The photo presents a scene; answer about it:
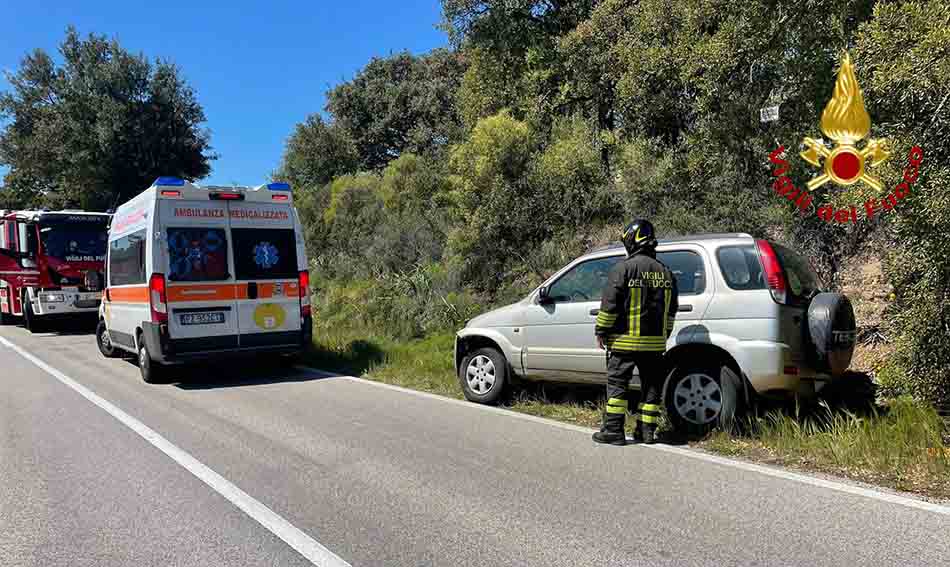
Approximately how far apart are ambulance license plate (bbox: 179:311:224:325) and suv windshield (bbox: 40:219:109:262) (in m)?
9.56

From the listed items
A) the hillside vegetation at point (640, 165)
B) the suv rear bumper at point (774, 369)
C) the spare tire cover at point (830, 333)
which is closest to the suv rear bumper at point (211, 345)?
the hillside vegetation at point (640, 165)

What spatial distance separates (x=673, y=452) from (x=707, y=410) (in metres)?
0.62

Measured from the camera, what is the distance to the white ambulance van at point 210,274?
9.12 metres

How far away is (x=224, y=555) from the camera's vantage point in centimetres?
380

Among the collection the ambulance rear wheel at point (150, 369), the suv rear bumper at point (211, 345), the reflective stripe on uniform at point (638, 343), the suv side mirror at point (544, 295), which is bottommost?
→ the ambulance rear wheel at point (150, 369)

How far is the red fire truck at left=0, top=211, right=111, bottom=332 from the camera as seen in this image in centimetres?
1695

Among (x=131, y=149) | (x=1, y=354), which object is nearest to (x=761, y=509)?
(x=1, y=354)

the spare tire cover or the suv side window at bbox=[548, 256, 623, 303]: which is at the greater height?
the suv side window at bbox=[548, 256, 623, 303]

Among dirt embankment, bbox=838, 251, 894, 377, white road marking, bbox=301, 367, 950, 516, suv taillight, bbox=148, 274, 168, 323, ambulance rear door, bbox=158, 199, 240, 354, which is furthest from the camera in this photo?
ambulance rear door, bbox=158, 199, 240, 354

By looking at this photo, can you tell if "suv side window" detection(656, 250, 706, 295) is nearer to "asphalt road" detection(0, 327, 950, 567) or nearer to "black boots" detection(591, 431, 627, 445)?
"black boots" detection(591, 431, 627, 445)

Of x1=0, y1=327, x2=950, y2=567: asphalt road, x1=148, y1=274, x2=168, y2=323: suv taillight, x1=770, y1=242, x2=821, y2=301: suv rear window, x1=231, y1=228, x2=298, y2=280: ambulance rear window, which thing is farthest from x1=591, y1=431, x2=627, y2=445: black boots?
x1=148, y1=274, x2=168, y2=323: suv taillight

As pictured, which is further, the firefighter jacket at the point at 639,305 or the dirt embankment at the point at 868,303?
the dirt embankment at the point at 868,303

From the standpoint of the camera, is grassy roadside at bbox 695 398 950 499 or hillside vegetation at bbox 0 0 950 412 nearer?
grassy roadside at bbox 695 398 950 499

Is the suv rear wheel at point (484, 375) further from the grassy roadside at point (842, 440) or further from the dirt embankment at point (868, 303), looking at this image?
A: the dirt embankment at point (868, 303)
